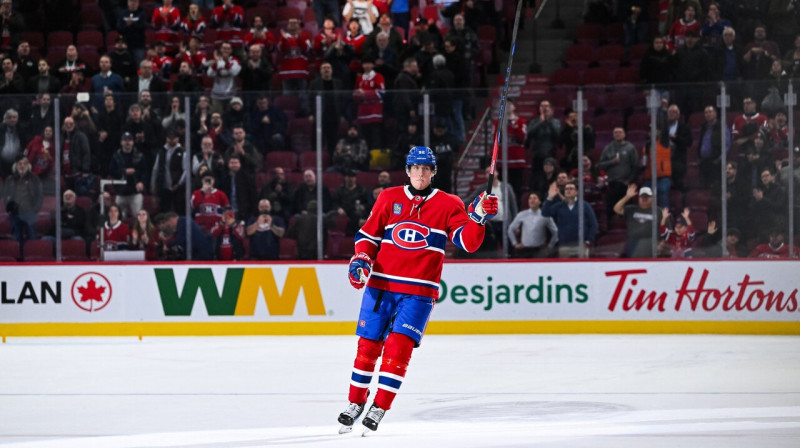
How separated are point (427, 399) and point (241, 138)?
575 centimetres

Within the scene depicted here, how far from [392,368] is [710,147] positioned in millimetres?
7131

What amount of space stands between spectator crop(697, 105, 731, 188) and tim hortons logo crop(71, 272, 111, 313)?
6.46 metres

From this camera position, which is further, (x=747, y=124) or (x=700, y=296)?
(x=700, y=296)

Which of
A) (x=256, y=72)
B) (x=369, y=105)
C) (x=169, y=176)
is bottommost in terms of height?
(x=169, y=176)

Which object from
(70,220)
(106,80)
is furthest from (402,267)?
(106,80)

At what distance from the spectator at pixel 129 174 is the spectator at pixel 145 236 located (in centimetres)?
10

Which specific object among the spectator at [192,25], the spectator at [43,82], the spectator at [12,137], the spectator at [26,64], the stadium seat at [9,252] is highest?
the spectator at [192,25]

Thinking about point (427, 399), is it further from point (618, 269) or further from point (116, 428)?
point (618, 269)

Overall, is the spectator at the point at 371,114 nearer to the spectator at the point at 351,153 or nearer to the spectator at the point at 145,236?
the spectator at the point at 351,153

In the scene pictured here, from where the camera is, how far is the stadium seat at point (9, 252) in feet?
44.6

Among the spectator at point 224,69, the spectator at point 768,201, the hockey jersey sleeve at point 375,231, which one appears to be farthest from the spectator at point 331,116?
the hockey jersey sleeve at point 375,231

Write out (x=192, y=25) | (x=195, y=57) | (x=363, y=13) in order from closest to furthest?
(x=195, y=57), (x=363, y=13), (x=192, y=25)

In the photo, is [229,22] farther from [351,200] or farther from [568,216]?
[568,216]

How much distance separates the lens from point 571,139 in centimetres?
1338
